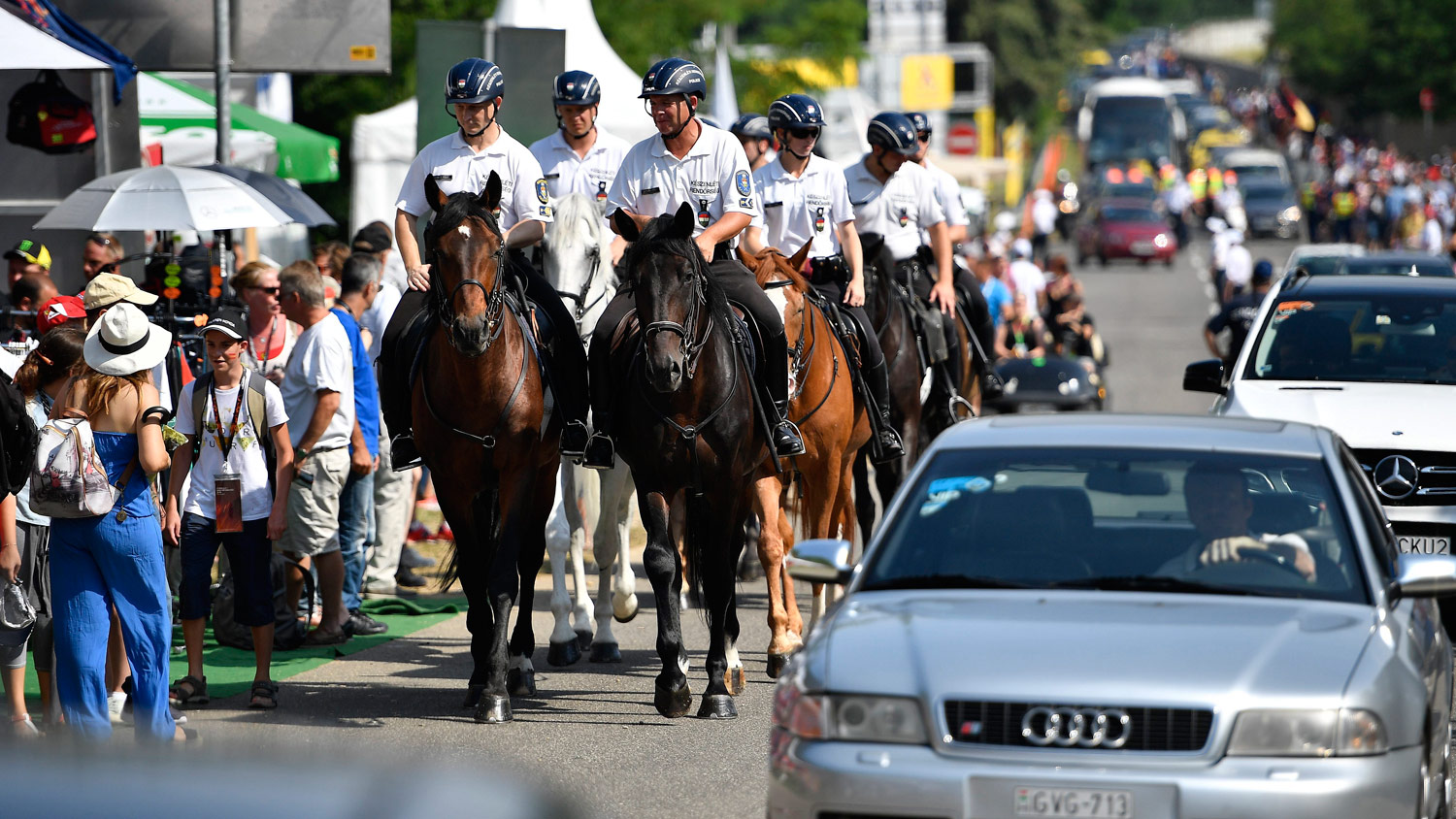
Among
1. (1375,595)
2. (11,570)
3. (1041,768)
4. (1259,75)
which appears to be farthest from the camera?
A: (1259,75)

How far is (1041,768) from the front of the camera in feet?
16.8

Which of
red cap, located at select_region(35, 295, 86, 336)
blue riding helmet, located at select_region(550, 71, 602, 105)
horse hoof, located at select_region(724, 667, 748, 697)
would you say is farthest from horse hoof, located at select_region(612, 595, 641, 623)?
red cap, located at select_region(35, 295, 86, 336)

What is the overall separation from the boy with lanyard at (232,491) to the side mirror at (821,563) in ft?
11.3

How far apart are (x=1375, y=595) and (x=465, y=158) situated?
17.5 ft

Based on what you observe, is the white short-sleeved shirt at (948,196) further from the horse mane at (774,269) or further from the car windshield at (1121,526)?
the car windshield at (1121,526)

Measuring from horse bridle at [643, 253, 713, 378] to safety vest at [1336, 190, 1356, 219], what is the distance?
51542 millimetres

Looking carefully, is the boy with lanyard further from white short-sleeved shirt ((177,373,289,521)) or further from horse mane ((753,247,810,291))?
horse mane ((753,247,810,291))

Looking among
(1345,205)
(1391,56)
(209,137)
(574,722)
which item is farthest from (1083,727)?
(1391,56)

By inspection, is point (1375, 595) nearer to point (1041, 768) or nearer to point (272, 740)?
point (1041, 768)

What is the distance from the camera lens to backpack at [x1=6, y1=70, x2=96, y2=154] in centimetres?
1483

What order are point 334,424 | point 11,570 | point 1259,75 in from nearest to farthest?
point 11,570 → point 334,424 → point 1259,75

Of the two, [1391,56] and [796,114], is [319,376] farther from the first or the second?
[1391,56]

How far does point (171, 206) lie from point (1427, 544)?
7.84m

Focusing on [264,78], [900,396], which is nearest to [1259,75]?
[264,78]
